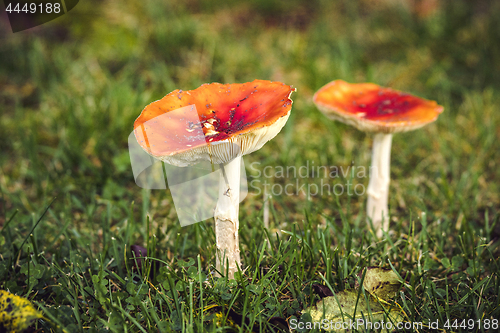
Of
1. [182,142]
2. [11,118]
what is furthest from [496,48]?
[11,118]

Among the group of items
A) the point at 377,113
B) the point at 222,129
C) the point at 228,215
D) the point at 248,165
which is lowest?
the point at 248,165

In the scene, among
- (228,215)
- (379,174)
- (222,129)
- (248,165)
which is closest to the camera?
(222,129)

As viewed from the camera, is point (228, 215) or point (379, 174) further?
point (379, 174)

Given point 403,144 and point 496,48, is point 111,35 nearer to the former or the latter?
point 403,144

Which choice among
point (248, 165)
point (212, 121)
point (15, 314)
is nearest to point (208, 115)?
point (212, 121)

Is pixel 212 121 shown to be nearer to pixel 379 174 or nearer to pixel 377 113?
pixel 377 113

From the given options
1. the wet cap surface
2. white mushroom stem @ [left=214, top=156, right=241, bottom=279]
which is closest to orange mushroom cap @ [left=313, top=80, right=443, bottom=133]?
the wet cap surface
